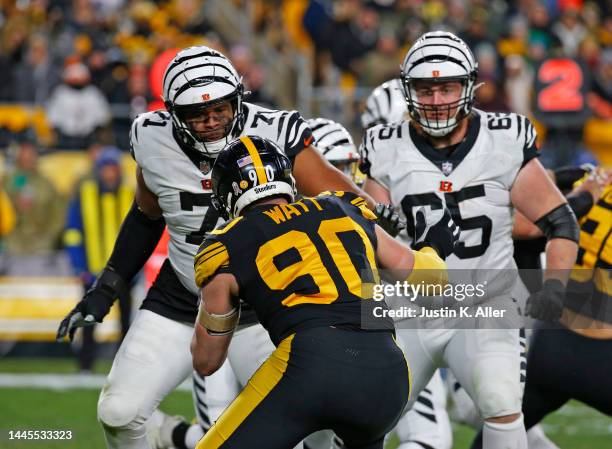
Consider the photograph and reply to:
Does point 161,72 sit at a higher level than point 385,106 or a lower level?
lower

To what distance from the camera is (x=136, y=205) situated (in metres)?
5.66

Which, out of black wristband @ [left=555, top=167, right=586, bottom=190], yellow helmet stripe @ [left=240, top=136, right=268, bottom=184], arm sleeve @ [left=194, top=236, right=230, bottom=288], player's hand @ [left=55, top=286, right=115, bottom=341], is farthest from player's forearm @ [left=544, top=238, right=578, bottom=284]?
player's hand @ [left=55, top=286, right=115, bottom=341]

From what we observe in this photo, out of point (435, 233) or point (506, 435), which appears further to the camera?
point (506, 435)

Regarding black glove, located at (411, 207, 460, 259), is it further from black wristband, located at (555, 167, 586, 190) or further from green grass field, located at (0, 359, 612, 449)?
green grass field, located at (0, 359, 612, 449)

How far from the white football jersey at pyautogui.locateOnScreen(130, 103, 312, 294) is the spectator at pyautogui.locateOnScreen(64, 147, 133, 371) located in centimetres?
558

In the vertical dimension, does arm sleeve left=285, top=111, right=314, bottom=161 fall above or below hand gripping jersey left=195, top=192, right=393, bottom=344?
above

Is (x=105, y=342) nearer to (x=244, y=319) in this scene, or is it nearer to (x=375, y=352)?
(x=244, y=319)

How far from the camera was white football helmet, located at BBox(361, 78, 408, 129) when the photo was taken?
708cm


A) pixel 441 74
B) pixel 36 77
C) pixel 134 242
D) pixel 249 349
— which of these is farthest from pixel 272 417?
pixel 36 77

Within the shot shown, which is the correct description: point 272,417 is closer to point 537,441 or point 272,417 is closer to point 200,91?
point 200,91

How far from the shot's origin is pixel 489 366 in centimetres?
517

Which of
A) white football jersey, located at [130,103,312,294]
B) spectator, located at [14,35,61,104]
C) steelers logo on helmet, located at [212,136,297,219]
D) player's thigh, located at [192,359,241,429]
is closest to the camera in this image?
steelers logo on helmet, located at [212,136,297,219]

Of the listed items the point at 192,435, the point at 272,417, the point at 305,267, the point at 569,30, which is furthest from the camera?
the point at 569,30

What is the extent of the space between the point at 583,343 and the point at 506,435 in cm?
70
